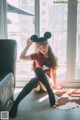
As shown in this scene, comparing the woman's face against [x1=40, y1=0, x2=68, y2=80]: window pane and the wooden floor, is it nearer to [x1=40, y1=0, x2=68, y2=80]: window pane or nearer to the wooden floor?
[x1=40, y1=0, x2=68, y2=80]: window pane

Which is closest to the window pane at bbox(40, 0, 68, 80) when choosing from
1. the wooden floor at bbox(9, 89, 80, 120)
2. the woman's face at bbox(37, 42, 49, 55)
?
the woman's face at bbox(37, 42, 49, 55)

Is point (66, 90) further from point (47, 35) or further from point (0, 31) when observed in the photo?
point (0, 31)

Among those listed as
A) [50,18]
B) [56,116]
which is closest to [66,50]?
[50,18]

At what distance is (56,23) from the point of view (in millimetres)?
3484

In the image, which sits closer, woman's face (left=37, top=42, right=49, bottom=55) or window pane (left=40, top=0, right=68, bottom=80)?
woman's face (left=37, top=42, right=49, bottom=55)

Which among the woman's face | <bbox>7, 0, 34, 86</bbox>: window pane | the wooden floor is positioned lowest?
the wooden floor

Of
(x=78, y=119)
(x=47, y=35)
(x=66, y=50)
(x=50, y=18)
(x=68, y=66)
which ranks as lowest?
(x=78, y=119)

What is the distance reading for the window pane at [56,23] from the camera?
3.44m

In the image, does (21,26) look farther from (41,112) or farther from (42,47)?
(41,112)

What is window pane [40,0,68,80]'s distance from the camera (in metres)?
3.44

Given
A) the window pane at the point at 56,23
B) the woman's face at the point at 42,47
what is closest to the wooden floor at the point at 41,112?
the woman's face at the point at 42,47

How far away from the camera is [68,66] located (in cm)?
354

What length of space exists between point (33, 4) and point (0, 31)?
2.15 ft

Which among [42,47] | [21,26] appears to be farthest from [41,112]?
[21,26]
